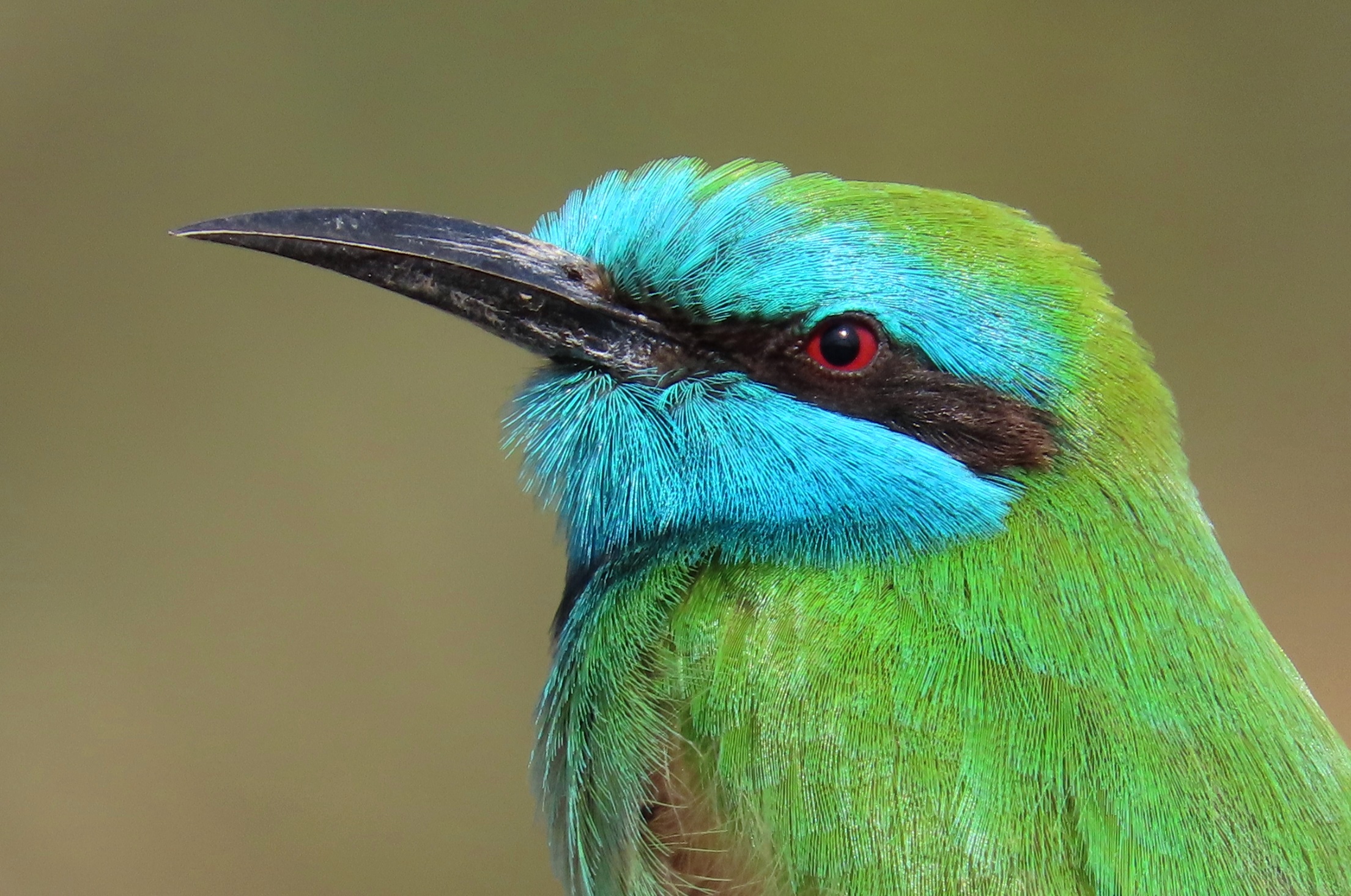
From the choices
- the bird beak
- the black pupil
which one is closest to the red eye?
the black pupil

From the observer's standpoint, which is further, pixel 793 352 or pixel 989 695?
pixel 793 352

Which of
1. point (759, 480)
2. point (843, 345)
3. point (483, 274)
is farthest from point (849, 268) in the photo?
point (483, 274)

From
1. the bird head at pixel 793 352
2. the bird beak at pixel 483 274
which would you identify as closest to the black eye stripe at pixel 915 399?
the bird head at pixel 793 352

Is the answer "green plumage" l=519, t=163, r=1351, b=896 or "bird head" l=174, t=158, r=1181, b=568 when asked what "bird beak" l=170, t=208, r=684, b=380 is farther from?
"green plumage" l=519, t=163, r=1351, b=896

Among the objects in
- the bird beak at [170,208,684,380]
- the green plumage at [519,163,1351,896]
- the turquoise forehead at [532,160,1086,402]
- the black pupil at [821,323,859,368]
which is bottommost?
the green plumage at [519,163,1351,896]

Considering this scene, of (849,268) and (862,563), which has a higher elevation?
(849,268)

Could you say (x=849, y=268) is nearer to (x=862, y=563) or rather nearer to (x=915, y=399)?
(x=915, y=399)

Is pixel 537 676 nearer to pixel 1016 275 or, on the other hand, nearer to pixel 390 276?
pixel 390 276

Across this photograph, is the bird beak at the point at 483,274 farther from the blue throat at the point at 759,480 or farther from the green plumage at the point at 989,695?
the green plumage at the point at 989,695
